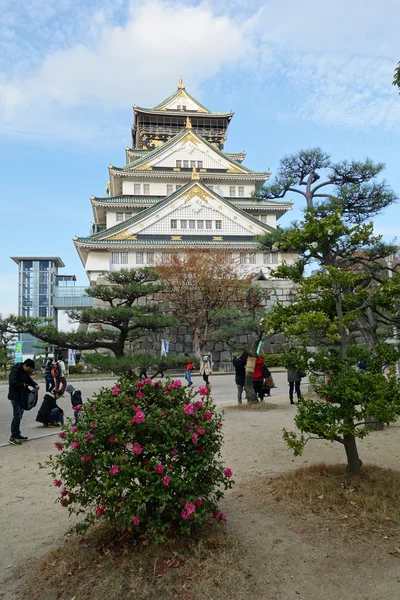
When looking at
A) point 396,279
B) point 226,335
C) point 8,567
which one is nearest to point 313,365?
point 396,279

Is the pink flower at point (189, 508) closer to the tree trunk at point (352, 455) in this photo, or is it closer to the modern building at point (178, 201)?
the tree trunk at point (352, 455)

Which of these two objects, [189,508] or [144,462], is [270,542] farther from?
[144,462]

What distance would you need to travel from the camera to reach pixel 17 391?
8508 mm

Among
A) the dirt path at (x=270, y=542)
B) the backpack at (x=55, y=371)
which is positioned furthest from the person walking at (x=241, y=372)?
the dirt path at (x=270, y=542)

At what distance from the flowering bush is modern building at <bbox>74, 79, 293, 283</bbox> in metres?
28.9

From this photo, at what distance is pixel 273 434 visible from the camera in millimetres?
8742

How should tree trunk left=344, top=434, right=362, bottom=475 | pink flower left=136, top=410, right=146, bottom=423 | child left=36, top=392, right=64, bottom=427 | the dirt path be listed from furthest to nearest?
1. child left=36, top=392, right=64, bottom=427
2. tree trunk left=344, top=434, right=362, bottom=475
3. pink flower left=136, top=410, right=146, bottom=423
4. the dirt path

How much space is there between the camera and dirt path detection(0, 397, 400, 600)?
3320mm

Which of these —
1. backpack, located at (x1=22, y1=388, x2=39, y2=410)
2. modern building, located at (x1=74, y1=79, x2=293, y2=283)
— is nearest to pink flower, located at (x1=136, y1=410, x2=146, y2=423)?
backpack, located at (x1=22, y1=388, x2=39, y2=410)

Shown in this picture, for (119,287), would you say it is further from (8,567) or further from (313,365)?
(8,567)

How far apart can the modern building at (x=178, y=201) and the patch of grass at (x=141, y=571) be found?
29331mm

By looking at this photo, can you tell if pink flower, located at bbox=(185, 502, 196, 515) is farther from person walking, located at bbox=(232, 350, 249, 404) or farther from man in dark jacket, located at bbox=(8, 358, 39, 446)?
person walking, located at bbox=(232, 350, 249, 404)

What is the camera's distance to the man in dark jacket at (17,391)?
27.8 feet

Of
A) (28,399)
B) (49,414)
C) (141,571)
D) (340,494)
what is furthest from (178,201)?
(141,571)
